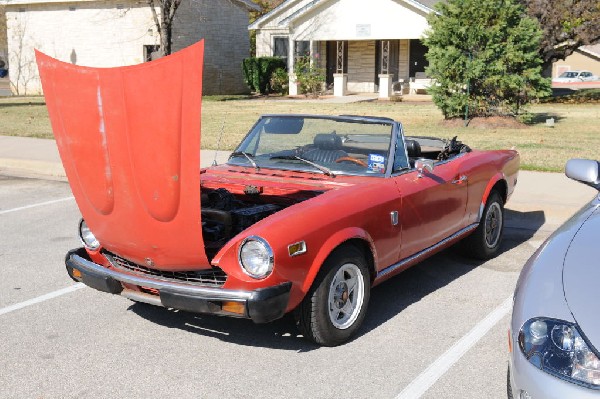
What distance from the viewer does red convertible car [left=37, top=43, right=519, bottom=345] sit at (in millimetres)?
3848

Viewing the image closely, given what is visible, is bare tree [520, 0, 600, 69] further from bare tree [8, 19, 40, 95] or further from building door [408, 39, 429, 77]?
bare tree [8, 19, 40, 95]

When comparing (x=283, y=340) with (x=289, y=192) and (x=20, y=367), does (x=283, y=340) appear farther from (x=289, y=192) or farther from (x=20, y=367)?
(x=20, y=367)

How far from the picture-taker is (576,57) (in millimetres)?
63719

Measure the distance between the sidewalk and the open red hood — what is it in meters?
1.84

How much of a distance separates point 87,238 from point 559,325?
10.7 ft

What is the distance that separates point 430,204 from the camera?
5.40m

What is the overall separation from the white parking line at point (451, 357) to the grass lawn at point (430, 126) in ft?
20.5

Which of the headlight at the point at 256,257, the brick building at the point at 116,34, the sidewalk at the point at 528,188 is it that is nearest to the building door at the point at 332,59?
the brick building at the point at 116,34

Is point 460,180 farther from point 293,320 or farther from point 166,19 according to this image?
point 166,19

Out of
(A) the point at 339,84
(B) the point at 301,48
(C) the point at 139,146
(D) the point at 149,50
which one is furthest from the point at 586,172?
(D) the point at 149,50

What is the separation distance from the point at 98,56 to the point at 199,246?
30.4 metres

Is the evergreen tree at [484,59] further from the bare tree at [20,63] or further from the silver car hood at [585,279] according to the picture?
the bare tree at [20,63]

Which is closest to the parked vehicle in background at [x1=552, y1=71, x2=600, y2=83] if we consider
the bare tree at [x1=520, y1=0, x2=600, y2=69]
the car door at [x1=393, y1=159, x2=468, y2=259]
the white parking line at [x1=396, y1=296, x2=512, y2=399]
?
the bare tree at [x1=520, y1=0, x2=600, y2=69]

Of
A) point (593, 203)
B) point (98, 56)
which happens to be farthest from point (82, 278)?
point (98, 56)
